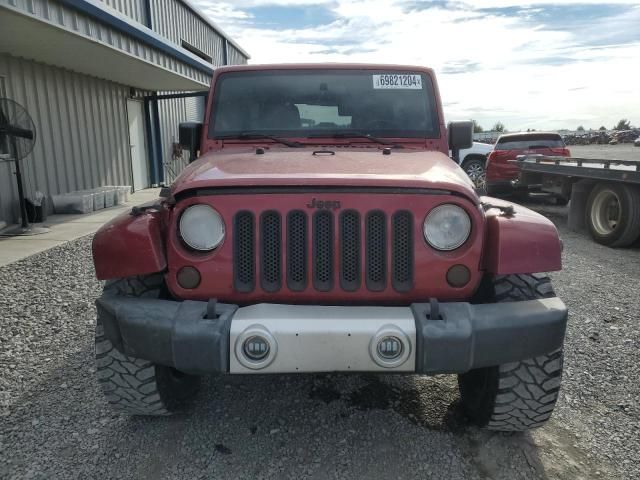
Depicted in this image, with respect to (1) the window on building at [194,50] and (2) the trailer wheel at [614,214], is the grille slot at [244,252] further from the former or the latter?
(1) the window on building at [194,50]

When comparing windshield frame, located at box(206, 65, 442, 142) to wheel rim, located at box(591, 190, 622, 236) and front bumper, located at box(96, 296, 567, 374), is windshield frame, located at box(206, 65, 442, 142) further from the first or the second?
wheel rim, located at box(591, 190, 622, 236)

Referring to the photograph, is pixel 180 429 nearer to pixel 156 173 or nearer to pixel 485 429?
pixel 485 429

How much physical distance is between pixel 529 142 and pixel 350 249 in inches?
437

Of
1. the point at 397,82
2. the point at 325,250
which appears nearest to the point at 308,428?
the point at 325,250

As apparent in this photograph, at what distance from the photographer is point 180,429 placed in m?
2.79

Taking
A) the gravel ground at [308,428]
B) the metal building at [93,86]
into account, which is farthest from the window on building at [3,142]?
the gravel ground at [308,428]

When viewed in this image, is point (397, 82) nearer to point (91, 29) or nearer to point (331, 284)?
point (331, 284)

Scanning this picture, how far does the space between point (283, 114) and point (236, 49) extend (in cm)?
Answer: 2316

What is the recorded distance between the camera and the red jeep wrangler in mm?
2131

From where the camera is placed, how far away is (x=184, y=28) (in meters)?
17.3

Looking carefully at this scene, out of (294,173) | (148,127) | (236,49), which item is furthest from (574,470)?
(236,49)

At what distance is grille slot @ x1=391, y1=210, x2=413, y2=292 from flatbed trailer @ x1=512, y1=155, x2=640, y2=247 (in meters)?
5.55

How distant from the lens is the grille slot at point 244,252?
2.34 m

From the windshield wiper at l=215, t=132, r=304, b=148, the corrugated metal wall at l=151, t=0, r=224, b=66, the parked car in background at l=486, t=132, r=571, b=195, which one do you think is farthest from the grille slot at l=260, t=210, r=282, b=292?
the corrugated metal wall at l=151, t=0, r=224, b=66
